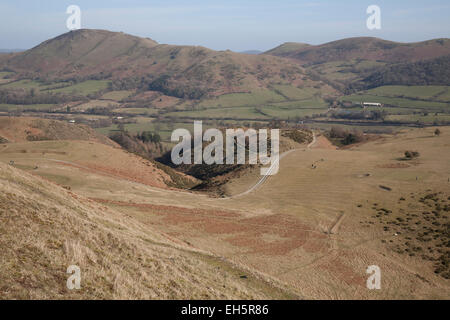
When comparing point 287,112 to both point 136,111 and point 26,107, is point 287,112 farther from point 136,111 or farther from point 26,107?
point 26,107

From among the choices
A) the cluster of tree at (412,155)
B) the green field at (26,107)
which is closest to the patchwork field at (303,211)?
the cluster of tree at (412,155)

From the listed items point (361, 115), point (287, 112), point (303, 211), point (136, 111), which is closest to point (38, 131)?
point (303, 211)

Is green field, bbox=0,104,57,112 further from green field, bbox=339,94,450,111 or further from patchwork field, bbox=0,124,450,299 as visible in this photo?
green field, bbox=339,94,450,111

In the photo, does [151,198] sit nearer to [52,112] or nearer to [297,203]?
[297,203]

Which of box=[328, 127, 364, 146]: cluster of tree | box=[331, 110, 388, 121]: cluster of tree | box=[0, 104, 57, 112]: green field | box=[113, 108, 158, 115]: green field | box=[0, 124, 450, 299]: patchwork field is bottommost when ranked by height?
box=[0, 124, 450, 299]: patchwork field

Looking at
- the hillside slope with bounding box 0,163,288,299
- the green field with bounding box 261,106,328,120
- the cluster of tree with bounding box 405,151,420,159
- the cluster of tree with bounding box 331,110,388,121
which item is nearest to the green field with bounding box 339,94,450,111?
the cluster of tree with bounding box 331,110,388,121

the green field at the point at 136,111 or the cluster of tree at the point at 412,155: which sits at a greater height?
Result: the green field at the point at 136,111

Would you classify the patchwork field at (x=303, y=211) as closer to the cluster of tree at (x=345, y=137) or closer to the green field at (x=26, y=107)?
the cluster of tree at (x=345, y=137)

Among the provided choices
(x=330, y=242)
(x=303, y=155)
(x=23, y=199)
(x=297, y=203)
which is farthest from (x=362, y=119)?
(x=23, y=199)

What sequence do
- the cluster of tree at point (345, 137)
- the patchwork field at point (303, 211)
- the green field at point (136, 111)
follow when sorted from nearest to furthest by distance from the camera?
the patchwork field at point (303, 211), the cluster of tree at point (345, 137), the green field at point (136, 111)
